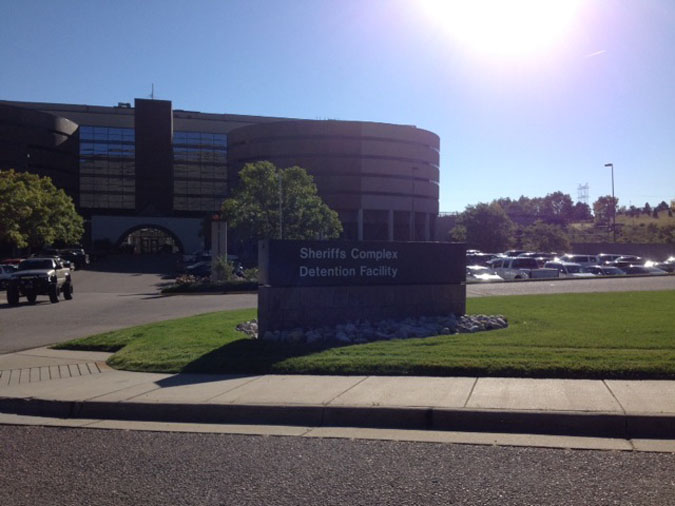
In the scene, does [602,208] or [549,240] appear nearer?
[549,240]

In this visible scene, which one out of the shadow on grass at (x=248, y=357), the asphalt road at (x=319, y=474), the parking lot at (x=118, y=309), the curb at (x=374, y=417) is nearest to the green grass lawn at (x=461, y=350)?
the shadow on grass at (x=248, y=357)

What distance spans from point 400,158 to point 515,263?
52980 millimetres

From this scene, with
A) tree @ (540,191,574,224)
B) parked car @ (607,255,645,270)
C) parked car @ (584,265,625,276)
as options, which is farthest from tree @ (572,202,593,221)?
parked car @ (584,265,625,276)

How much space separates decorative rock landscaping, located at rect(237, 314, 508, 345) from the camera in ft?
42.2

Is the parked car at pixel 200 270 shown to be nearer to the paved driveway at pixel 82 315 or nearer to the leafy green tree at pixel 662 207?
the paved driveway at pixel 82 315

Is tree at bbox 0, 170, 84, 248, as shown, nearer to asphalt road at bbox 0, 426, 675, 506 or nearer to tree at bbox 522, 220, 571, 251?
tree at bbox 522, 220, 571, 251

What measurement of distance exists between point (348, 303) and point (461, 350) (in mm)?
3741

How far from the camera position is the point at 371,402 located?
318 inches

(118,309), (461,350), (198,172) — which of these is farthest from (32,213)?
(461,350)

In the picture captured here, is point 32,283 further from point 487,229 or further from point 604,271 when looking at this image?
point 487,229

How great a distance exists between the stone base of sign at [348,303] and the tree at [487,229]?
213ft

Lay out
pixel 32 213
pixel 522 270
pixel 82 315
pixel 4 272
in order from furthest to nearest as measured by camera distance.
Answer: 1. pixel 32 213
2. pixel 4 272
3. pixel 522 270
4. pixel 82 315

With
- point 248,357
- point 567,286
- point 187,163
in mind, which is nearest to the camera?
point 248,357

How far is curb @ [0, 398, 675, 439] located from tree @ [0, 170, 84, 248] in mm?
47144
